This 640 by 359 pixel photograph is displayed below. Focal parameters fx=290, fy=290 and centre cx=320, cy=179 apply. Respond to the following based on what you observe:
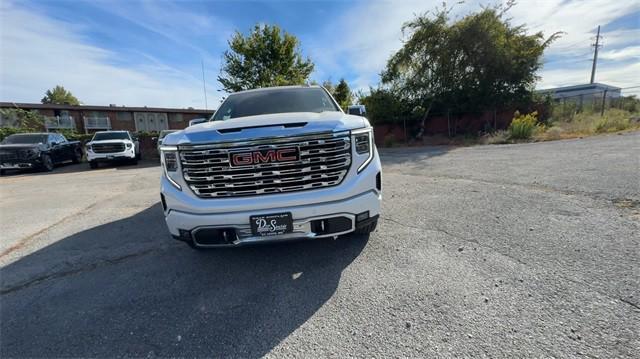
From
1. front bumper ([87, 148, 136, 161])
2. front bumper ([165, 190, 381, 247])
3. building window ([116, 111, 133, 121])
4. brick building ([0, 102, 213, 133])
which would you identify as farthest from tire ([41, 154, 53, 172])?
building window ([116, 111, 133, 121])

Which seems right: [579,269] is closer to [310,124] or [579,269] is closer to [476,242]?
[476,242]

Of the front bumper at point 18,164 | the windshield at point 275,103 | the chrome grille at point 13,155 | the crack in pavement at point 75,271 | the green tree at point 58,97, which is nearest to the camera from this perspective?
the crack in pavement at point 75,271

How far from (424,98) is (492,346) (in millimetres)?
17514

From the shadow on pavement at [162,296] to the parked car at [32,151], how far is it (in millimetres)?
11825

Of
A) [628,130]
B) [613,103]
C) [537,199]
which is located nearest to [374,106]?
[628,130]

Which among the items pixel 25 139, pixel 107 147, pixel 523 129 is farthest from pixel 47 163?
pixel 523 129

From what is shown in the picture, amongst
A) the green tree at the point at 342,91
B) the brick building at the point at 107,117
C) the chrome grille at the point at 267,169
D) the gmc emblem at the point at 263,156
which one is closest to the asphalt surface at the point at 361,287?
the chrome grille at the point at 267,169

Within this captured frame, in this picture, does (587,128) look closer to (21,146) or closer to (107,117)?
(21,146)

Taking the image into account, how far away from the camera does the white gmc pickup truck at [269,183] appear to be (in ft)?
8.00

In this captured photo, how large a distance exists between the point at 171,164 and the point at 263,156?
89cm

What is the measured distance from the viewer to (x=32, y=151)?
11.9 metres

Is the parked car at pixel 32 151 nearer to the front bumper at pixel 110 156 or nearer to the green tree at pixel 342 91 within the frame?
the front bumper at pixel 110 156

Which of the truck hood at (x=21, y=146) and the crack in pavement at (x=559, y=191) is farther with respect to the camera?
the truck hood at (x=21, y=146)

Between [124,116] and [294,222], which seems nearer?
[294,222]
